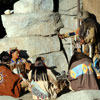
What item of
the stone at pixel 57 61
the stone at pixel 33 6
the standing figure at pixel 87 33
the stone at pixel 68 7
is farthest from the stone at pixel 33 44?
the standing figure at pixel 87 33

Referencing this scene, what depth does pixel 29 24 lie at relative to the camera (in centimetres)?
789

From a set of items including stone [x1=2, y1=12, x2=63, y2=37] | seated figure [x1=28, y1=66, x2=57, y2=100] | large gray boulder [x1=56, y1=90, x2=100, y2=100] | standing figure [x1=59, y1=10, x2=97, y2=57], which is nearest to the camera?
large gray boulder [x1=56, y1=90, x2=100, y2=100]

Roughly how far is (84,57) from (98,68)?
1.18m

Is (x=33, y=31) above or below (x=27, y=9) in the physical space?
below

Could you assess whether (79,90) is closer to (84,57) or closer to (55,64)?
(84,57)

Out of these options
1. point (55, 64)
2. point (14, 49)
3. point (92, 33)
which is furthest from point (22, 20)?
point (92, 33)

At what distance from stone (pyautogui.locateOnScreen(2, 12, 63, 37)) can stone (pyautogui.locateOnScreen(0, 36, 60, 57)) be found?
227mm

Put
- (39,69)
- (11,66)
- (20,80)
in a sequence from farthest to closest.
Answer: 1. (11,66)
2. (20,80)
3. (39,69)

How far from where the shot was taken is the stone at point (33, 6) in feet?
26.5

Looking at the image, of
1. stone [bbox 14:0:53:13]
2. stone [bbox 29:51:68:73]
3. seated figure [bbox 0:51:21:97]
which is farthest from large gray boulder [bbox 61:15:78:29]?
seated figure [bbox 0:51:21:97]

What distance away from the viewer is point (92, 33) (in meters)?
6.66

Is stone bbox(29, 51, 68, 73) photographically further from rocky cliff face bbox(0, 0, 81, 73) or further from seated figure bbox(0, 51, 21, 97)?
seated figure bbox(0, 51, 21, 97)

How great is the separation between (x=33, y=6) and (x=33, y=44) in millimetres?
1154

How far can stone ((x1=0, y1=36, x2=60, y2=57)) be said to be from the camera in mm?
7711
